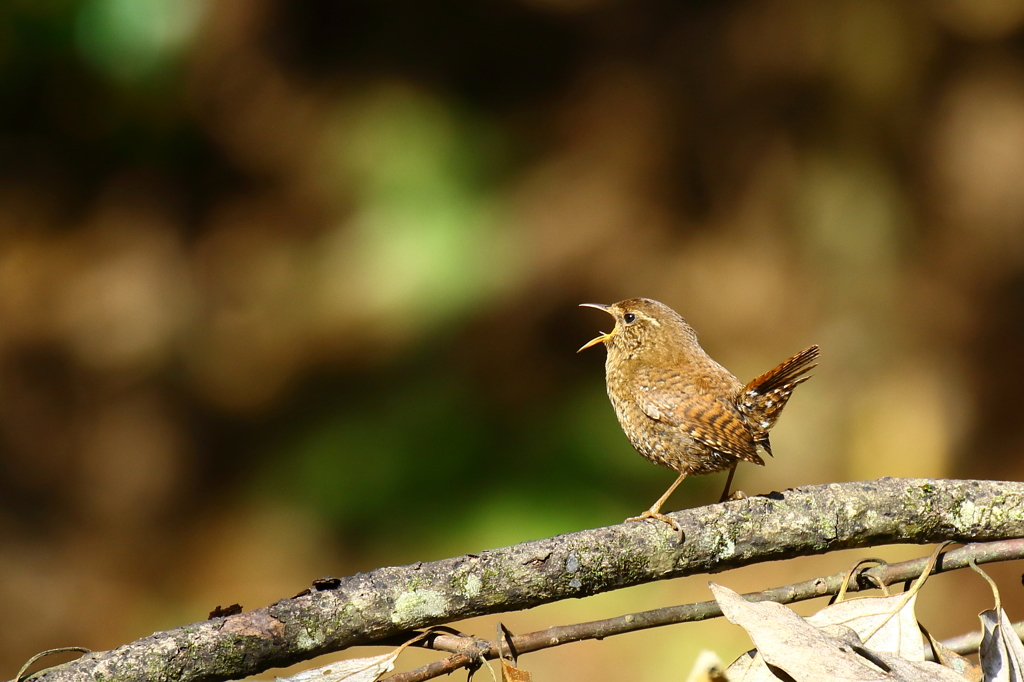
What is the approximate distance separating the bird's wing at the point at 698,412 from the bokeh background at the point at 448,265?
124 inches

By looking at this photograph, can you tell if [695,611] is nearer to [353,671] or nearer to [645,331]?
[353,671]

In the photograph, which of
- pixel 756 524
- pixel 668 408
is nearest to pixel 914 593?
pixel 756 524

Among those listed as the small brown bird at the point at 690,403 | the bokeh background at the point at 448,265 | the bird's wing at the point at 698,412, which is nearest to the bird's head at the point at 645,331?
the small brown bird at the point at 690,403

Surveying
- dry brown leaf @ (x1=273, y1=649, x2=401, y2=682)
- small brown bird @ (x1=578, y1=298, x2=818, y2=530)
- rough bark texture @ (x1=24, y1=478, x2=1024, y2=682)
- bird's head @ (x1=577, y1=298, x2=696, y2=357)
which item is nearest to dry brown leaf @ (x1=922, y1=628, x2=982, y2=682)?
rough bark texture @ (x1=24, y1=478, x2=1024, y2=682)

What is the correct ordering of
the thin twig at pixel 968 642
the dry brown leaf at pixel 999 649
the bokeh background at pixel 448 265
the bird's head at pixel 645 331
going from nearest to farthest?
the dry brown leaf at pixel 999 649, the thin twig at pixel 968 642, the bird's head at pixel 645 331, the bokeh background at pixel 448 265

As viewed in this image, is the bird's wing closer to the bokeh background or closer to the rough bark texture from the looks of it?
the rough bark texture

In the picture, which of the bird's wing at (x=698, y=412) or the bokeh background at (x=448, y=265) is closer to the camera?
the bird's wing at (x=698, y=412)

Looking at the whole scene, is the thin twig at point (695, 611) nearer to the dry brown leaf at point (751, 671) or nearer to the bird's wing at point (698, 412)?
the dry brown leaf at point (751, 671)

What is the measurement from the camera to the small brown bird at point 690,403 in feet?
8.27

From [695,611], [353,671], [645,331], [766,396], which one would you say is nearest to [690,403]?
[766,396]

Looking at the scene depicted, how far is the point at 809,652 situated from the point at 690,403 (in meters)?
1.31

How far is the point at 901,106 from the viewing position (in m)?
6.27

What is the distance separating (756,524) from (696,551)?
0.15 metres

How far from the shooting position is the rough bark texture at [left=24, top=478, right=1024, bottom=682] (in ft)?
4.50
